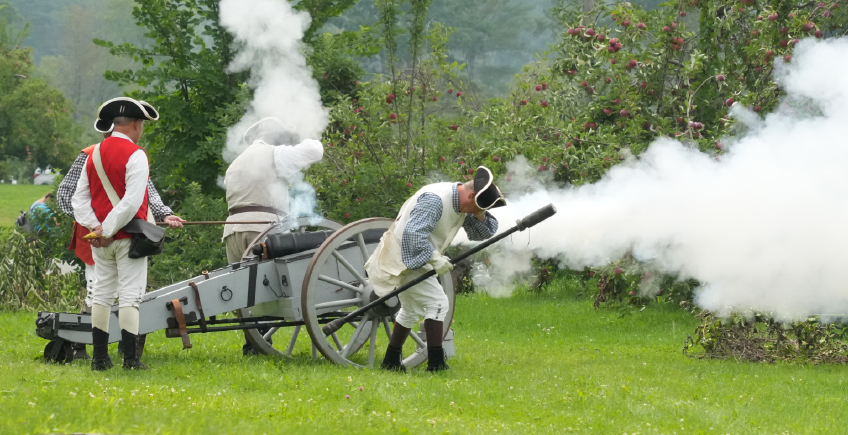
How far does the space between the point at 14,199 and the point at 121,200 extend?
30665 millimetres

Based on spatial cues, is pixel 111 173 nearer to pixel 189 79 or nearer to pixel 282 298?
pixel 282 298

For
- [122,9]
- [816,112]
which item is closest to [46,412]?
[816,112]

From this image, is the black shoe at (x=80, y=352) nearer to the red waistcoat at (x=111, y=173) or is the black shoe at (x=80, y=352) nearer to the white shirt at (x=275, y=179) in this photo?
the red waistcoat at (x=111, y=173)

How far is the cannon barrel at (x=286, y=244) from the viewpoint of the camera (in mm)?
7363

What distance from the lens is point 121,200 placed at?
6465 millimetres

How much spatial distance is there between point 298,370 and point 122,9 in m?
74.1

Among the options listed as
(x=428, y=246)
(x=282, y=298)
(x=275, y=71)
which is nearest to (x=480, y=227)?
(x=428, y=246)

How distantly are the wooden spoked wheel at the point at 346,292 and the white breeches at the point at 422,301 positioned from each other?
0.33m

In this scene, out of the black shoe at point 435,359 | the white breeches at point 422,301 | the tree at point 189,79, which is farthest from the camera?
the tree at point 189,79

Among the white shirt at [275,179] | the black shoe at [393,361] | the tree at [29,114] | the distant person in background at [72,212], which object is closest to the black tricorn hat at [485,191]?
the black shoe at [393,361]

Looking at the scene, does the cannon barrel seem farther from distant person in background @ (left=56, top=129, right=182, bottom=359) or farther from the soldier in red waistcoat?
the soldier in red waistcoat

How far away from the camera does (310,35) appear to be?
12727 mm

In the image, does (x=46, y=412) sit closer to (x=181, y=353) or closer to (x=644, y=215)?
(x=181, y=353)

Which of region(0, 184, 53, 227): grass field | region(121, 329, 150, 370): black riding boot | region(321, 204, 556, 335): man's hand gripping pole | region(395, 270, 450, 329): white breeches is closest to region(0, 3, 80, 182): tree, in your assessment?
region(0, 184, 53, 227): grass field
